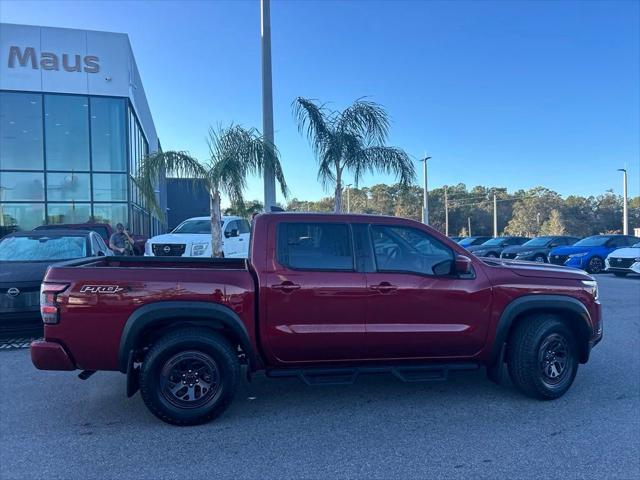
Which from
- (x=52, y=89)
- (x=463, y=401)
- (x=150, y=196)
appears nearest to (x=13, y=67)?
(x=52, y=89)

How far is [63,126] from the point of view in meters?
18.0

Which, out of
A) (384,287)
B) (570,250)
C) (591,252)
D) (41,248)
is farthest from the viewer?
(570,250)

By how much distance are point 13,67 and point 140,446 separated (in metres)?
18.6

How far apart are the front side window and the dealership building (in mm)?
15359

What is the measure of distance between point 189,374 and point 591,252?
58.1 ft

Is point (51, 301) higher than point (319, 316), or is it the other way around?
point (51, 301)

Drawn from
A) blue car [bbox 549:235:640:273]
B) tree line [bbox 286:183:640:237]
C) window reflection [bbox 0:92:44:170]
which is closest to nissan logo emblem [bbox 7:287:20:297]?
window reflection [bbox 0:92:44:170]

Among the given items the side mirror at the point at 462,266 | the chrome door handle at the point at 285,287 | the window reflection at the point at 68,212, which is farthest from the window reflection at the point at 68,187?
the side mirror at the point at 462,266

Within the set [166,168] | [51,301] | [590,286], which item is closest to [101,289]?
[51,301]

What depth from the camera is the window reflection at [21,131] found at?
17422mm

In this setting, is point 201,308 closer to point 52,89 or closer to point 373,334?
point 373,334

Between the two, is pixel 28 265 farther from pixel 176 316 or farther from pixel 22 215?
pixel 22 215

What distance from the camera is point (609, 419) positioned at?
4059 mm

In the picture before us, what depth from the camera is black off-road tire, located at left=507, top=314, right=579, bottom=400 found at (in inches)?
174
